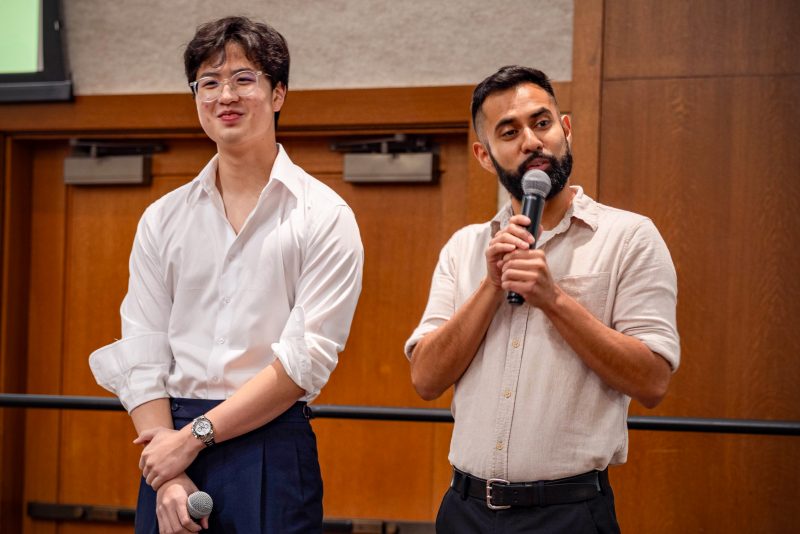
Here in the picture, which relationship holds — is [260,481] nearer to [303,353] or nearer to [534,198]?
[303,353]

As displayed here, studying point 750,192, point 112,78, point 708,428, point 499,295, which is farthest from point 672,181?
point 112,78

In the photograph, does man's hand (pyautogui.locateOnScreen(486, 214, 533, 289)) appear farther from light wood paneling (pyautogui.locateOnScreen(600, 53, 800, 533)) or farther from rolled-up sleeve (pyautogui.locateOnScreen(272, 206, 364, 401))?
light wood paneling (pyautogui.locateOnScreen(600, 53, 800, 533))

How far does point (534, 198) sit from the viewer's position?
4.60 feet

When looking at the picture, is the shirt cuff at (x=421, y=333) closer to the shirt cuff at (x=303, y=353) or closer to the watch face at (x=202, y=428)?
the shirt cuff at (x=303, y=353)

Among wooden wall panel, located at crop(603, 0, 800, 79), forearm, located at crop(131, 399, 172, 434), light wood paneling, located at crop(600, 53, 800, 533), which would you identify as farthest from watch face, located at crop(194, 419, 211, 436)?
wooden wall panel, located at crop(603, 0, 800, 79)

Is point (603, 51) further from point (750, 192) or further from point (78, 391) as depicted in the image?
point (78, 391)

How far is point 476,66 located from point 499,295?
208cm

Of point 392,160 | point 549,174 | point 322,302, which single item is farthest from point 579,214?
point 392,160

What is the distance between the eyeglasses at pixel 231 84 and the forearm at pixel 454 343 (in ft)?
1.76

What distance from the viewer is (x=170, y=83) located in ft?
11.9

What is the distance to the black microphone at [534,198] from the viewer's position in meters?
1.37

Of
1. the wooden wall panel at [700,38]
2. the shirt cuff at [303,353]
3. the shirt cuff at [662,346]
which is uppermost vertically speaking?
the wooden wall panel at [700,38]

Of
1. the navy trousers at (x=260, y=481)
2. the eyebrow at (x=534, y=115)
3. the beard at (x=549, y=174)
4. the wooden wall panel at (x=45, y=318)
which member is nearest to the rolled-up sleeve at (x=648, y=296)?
the beard at (x=549, y=174)

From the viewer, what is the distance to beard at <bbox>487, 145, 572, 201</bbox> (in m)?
1.51
